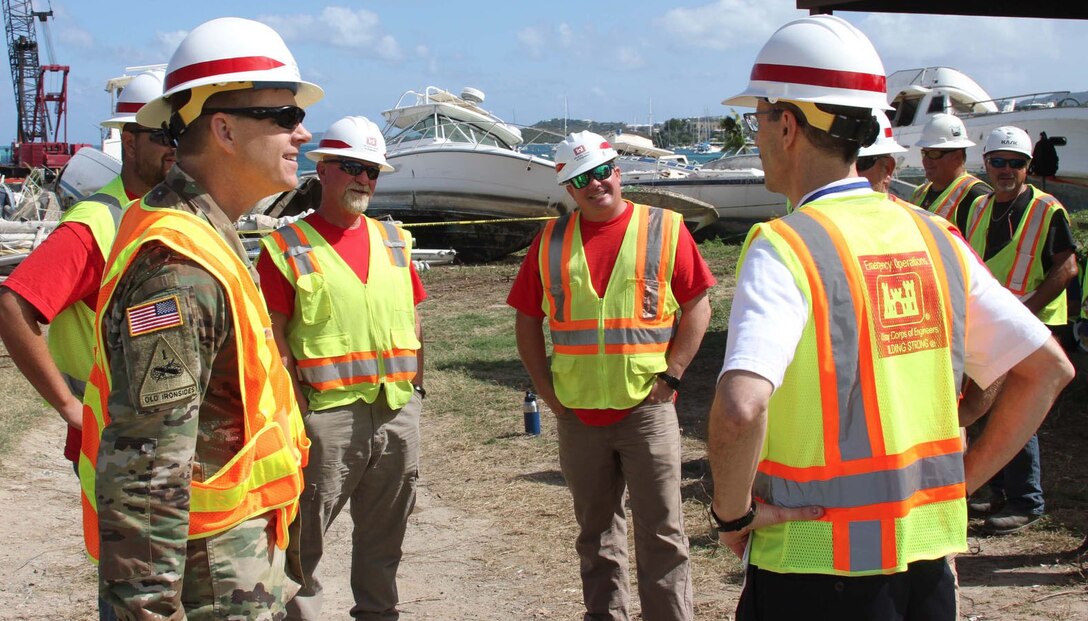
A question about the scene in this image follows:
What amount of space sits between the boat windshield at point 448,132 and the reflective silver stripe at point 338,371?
1838cm

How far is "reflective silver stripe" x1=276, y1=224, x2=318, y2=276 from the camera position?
416 cm

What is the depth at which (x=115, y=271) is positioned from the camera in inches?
88.1

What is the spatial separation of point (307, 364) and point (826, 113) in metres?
2.55

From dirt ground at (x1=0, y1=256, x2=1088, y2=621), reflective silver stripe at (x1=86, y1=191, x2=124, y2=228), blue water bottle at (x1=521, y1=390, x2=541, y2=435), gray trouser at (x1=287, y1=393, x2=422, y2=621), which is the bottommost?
dirt ground at (x1=0, y1=256, x2=1088, y2=621)

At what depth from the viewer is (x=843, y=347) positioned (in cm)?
211

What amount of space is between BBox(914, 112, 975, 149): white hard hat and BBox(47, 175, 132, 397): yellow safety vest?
16.6ft

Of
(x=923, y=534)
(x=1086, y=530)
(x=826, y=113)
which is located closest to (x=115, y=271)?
(x=826, y=113)

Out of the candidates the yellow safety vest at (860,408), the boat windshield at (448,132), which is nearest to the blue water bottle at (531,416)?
the yellow safety vest at (860,408)

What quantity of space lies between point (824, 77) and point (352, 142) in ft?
8.85

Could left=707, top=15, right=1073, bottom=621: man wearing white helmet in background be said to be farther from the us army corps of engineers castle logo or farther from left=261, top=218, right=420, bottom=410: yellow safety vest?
left=261, top=218, right=420, bottom=410: yellow safety vest

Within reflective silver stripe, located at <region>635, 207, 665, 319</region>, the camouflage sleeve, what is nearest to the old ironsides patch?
the camouflage sleeve

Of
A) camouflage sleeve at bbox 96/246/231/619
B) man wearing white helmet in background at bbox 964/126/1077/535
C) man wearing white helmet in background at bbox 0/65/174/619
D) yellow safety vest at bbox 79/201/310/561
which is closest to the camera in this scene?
camouflage sleeve at bbox 96/246/231/619

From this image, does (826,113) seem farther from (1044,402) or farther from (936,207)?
(936,207)

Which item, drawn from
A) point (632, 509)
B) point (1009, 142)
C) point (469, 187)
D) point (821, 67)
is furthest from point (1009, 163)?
point (469, 187)
